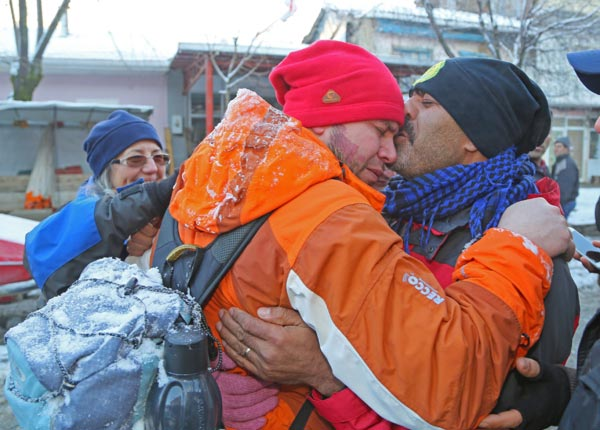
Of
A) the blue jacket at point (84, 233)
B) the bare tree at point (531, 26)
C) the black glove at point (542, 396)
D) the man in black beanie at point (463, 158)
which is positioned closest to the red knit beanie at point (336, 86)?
the man in black beanie at point (463, 158)

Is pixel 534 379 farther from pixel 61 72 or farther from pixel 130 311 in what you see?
pixel 61 72

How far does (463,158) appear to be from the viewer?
6.93 feet

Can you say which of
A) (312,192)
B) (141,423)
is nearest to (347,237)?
(312,192)

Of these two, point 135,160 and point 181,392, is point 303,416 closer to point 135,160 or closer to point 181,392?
point 181,392

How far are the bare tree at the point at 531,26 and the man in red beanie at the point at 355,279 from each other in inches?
386

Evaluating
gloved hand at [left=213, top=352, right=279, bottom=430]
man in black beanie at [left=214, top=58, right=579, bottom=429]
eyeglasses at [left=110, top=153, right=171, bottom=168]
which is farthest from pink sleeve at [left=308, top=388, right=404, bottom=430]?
eyeglasses at [left=110, top=153, right=171, bottom=168]

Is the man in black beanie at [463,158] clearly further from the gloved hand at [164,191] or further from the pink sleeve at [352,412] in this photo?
the gloved hand at [164,191]

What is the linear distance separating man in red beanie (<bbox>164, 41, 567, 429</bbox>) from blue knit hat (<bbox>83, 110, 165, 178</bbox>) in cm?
165

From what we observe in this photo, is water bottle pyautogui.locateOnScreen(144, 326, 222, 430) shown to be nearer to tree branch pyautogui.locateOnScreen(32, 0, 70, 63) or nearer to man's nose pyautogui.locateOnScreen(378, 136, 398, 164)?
man's nose pyautogui.locateOnScreen(378, 136, 398, 164)

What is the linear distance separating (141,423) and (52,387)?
22 cm

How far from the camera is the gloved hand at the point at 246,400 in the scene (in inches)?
58.4

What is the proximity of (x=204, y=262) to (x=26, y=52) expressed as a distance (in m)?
11.1

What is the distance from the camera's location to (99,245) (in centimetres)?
214

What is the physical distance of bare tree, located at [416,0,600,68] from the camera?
10680 mm
